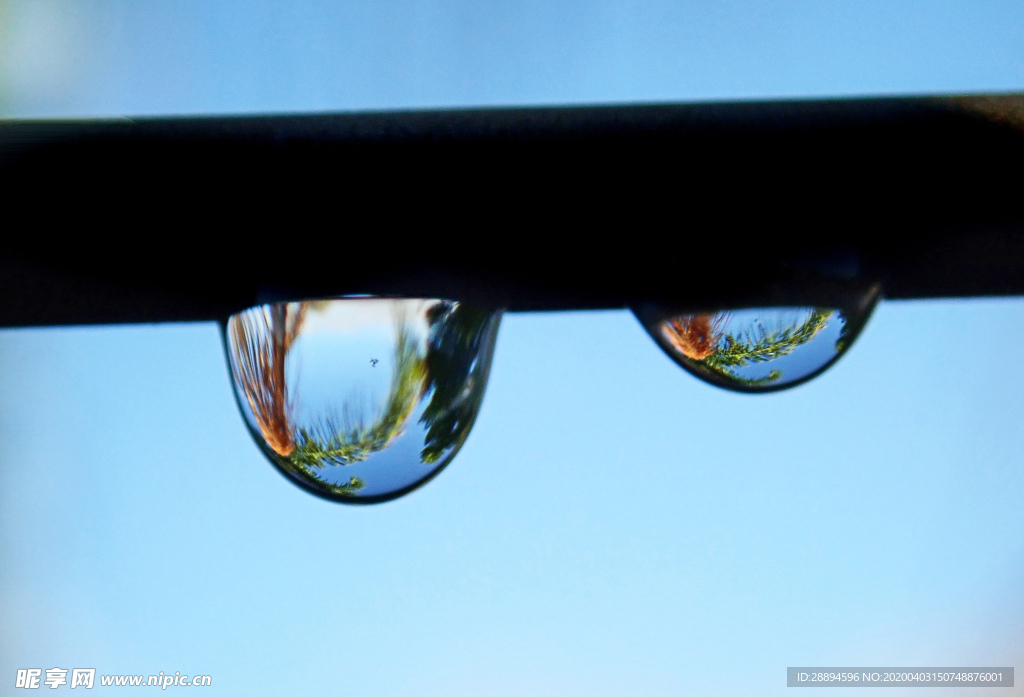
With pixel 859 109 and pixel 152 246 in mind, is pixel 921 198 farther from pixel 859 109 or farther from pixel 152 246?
pixel 152 246

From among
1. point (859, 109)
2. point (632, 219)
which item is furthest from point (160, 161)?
point (859, 109)

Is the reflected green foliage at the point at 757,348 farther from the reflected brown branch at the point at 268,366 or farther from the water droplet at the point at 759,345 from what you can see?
the reflected brown branch at the point at 268,366

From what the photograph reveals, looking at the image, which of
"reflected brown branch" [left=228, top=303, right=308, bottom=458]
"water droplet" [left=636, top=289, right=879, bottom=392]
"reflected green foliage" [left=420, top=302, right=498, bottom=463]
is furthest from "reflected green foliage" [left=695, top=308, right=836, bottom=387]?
"reflected brown branch" [left=228, top=303, right=308, bottom=458]

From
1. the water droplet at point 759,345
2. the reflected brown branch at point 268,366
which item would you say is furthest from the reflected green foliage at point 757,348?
the reflected brown branch at point 268,366

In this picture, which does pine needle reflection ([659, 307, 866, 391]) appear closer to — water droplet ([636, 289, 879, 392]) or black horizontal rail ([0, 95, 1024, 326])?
water droplet ([636, 289, 879, 392])

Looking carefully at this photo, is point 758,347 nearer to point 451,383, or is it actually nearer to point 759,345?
point 759,345
